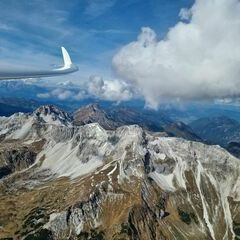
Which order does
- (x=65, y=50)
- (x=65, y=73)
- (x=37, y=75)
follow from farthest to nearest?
(x=65, y=50)
(x=65, y=73)
(x=37, y=75)

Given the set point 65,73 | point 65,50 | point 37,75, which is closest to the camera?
point 37,75

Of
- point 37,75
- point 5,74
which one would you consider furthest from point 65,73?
point 5,74

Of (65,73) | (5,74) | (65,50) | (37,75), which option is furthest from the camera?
(65,50)

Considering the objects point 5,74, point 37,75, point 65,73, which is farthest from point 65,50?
point 5,74

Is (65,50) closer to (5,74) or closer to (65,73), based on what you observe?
(65,73)

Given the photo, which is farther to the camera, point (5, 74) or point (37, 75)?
point (37, 75)

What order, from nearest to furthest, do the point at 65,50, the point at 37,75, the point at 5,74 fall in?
1. the point at 5,74
2. the point at 37,75
3. the point at 65,50

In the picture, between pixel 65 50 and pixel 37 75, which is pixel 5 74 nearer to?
pixel 37 75

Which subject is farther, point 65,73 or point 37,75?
point 65,73

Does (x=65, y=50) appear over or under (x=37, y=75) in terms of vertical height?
over

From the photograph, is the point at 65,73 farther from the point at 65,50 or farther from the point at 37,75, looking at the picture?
the point at 65,50
